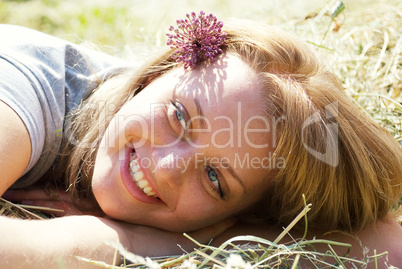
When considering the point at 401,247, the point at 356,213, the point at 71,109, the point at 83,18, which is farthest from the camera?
the point at 83,18

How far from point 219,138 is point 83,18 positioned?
3486mm

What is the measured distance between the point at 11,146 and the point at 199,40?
0.89 metres

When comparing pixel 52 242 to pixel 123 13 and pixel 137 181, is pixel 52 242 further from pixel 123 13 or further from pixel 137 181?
pixel 123 13

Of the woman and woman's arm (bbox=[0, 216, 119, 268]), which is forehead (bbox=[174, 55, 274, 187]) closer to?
the woman

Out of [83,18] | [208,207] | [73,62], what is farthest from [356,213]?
[83,18]

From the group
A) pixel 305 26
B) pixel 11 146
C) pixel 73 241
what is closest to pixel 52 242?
pixel 73 241

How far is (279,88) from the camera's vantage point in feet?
6.68

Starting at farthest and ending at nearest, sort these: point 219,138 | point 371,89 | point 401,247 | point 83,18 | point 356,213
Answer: point 83,18 < point 371,89 < point 356,213 < point 401,247 < point 219,138

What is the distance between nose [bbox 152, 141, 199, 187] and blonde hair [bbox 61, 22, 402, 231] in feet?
1.17

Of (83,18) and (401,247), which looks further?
(83,18)

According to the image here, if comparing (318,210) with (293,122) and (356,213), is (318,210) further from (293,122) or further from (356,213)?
(293,122)

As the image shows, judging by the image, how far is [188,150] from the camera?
1.96 meters

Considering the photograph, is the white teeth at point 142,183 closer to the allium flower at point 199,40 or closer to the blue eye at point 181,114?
the blue eye at point 181,114

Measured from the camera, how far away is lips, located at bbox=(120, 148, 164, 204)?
6.72ft
